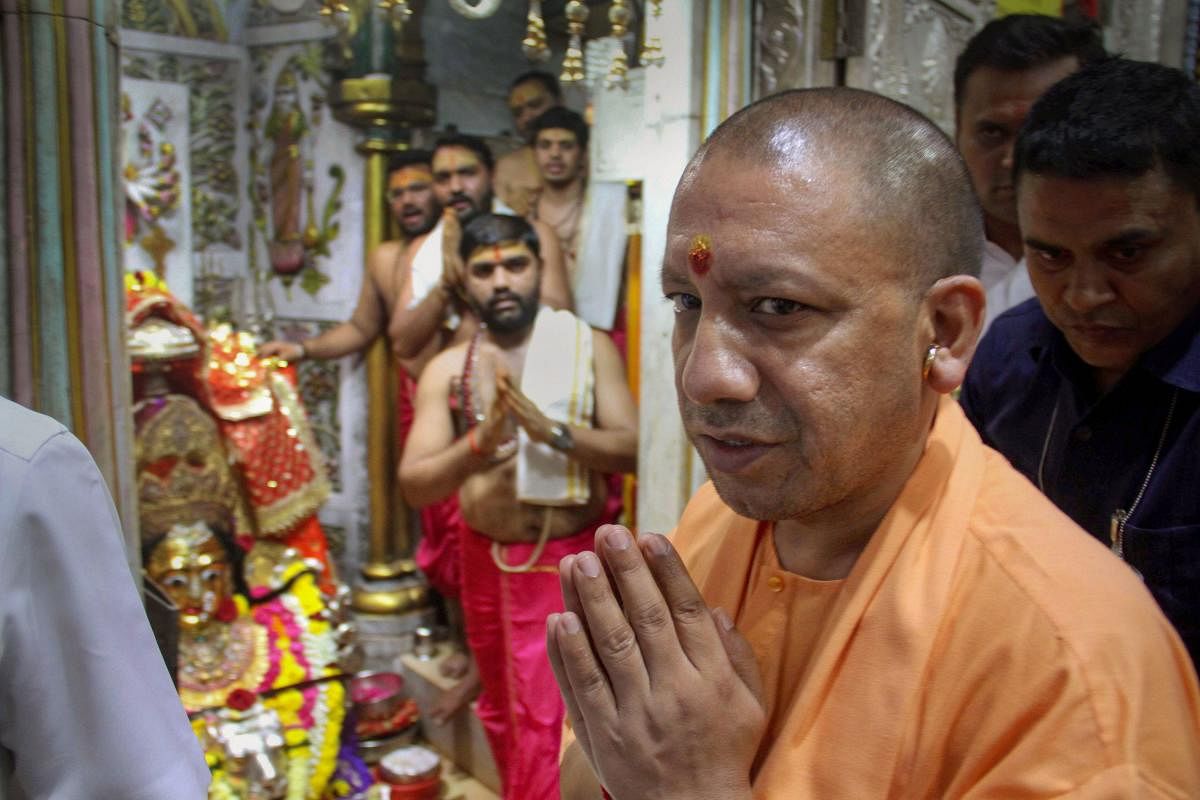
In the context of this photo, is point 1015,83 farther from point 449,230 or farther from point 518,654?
point 518,654

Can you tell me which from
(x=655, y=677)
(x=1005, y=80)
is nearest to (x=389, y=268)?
(x=1005, y=80)

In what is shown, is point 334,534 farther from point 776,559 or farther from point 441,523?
point 776,559

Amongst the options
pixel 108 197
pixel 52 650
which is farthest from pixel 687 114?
pixel 52 650

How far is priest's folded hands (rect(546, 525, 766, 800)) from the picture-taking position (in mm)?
1027

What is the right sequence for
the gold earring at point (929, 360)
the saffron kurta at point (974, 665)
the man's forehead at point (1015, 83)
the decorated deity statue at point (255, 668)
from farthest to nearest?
the decorated deity statue at point (255, 668)
the man's forehead at point (1015, 83)
the gold earring at point (929, 360)
the saffron kurta at point (974, 665)

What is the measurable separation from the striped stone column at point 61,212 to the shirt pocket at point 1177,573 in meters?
1.71

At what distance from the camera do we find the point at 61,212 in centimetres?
172

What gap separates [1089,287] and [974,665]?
31.8 inches

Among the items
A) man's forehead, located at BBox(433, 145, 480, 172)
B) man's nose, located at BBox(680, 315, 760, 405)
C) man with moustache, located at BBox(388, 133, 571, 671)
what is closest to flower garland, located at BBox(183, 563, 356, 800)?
man with moustache, located at BBox(388, 133, 571, 671)

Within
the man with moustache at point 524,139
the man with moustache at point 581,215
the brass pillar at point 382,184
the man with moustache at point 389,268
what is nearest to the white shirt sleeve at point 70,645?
the man with moustache at point 581,215

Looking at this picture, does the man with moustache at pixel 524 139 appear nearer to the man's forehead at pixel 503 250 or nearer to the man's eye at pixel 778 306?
the man's forehead at pixel 503 250

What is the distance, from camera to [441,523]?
3.87 metres

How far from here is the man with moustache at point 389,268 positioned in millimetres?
3672

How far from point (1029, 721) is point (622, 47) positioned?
2.45 m
